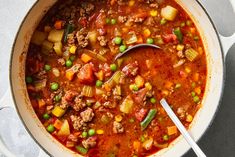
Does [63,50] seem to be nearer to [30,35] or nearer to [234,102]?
[30,35]

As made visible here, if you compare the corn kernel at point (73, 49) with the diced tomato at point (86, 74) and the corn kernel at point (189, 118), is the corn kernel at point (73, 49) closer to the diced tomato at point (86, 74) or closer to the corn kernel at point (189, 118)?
the diced tomato at point (86, 74)

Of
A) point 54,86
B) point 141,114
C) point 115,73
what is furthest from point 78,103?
point 141,114

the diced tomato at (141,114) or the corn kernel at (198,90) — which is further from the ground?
the corn kernel at (198,90)

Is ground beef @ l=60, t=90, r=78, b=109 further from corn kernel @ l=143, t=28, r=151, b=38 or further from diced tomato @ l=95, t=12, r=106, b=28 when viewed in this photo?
corn kernel @ l=143, t=28, r=151, b=38

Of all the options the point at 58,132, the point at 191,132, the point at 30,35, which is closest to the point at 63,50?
the point at 30,35

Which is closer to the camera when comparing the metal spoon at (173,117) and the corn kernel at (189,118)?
the metal spoon at (173,117)

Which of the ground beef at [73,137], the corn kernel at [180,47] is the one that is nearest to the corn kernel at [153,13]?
the corn kernel at [180,47]

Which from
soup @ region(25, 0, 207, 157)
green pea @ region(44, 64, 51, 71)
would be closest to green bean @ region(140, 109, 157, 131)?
soup @ region(25, 0, 207, 157)
